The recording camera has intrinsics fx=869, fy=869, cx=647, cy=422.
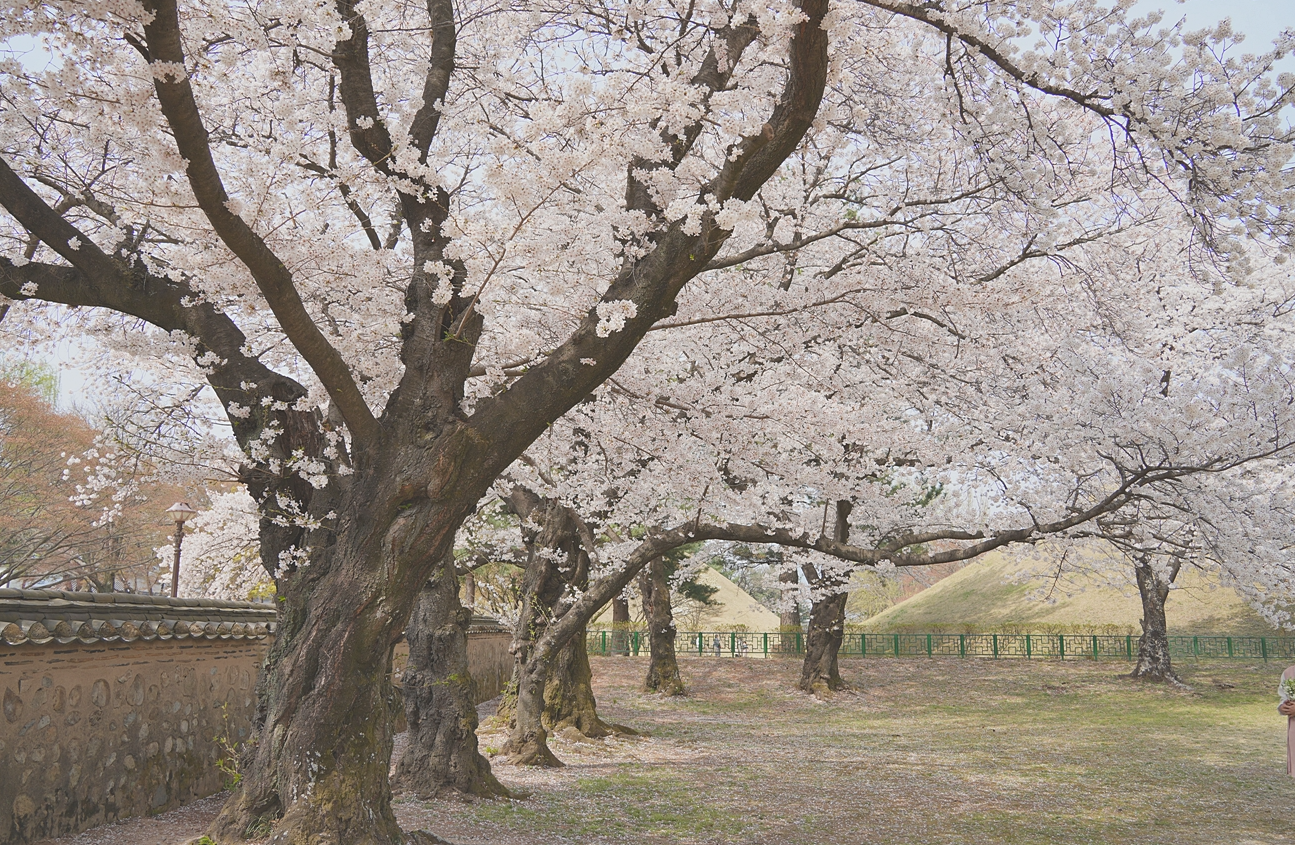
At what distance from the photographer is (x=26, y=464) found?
17375mm

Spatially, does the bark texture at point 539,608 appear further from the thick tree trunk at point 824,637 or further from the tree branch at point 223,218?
the thick tree trunk at point 824,637

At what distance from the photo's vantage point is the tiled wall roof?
18.1 ft

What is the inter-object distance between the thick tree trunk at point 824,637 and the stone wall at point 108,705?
1302cm

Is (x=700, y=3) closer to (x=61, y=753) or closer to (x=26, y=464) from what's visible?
(x=61, y=753)

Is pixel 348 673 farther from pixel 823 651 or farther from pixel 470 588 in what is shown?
pixel 470 588

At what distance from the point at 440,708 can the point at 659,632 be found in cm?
1156

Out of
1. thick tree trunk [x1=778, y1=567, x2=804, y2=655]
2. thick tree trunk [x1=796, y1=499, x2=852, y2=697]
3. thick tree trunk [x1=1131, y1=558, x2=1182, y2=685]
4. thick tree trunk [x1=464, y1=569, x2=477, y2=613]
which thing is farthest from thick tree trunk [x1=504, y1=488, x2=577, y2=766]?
thick tree trunk [x1=1131, y1=558, x2=1182, y2=685]

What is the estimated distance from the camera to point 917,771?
10.6m

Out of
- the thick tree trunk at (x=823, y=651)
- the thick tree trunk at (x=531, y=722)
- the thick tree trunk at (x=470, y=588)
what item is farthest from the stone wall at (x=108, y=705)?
the thick tree trunk at (x=470, y=588)

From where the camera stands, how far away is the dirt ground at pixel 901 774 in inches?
280

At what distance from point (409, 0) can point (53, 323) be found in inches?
149

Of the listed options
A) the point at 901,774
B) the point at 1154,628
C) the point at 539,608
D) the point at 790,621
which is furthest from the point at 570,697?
the point at 790,621

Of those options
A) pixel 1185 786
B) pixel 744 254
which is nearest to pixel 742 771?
pixel 1185 786

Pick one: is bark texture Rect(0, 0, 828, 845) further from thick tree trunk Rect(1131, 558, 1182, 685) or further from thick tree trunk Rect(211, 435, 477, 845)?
thick tree trunk Rect(1131, 558, 1182, 685)
